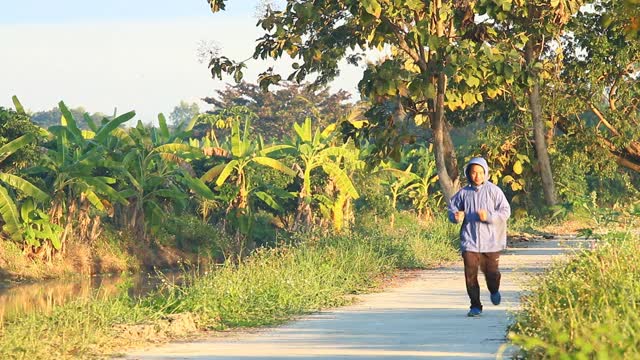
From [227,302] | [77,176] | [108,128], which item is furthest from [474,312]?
[108,128]

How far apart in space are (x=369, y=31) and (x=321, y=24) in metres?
2.14

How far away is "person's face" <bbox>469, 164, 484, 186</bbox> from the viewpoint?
14.7 metres

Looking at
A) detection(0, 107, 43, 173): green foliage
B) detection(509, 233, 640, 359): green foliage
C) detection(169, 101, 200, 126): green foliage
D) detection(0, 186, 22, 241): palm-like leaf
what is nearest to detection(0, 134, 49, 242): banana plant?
detection(0, 186, 22, 241): palm-like leaf

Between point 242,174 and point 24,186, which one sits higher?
point 242,174

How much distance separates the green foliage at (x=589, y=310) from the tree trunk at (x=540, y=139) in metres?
16.2

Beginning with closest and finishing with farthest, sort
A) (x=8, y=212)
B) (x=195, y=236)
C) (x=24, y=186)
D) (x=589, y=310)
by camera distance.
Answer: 1. (x=589, y=310)
2. (x=24, y=186)
3. (x=8, y=212)
4. (x=195, y=236)

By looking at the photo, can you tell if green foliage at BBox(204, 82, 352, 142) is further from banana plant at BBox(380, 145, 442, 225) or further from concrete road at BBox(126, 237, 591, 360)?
concrete road at BBox(126, 237, 591, 360)

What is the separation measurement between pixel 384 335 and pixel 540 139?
64.9ft

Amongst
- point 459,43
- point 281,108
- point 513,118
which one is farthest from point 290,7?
point 281,108

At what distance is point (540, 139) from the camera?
31.8 metres

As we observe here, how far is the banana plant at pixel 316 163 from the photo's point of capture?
40.8 meters

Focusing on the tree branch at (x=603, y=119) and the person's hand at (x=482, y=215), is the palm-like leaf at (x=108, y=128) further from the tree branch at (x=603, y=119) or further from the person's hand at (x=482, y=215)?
the person's hand at (x=482, y=215)

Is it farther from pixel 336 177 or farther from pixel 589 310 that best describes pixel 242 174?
pixel 589 310

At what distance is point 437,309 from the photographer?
1573 cm
